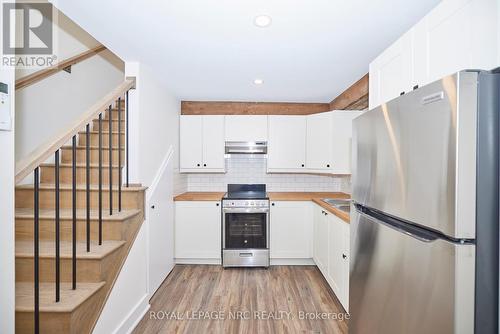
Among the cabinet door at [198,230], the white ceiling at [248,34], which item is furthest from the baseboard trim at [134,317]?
the white ceiling at [248,34]

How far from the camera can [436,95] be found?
917 millimetres

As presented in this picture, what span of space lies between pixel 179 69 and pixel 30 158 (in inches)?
59.3

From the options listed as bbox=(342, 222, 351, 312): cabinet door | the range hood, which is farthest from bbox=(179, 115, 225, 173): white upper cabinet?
bbox=(342, 222, 351, 312): cabinet door

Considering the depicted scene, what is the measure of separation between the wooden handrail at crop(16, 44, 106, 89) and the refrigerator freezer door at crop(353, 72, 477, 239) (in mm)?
2780

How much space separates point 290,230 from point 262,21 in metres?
2.49

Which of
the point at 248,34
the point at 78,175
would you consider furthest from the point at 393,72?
the point at 78,175

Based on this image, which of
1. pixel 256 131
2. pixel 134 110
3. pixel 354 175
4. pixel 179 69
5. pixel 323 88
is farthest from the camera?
pixel 256 131

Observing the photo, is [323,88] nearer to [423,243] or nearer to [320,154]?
[320,154]

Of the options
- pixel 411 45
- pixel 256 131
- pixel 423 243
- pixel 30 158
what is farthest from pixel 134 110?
pixel 423 243

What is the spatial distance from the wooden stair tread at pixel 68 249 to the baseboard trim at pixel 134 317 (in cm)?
61

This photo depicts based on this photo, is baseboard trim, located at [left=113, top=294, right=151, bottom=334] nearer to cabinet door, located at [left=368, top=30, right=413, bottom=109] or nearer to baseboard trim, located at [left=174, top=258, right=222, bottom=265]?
baseboard trim, located at [left=174, top=258, right=222, bottom=265]

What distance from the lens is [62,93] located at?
2.63 metres

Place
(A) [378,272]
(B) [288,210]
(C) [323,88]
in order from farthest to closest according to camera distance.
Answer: (B) [288,210], (C) [323,88], (A) [378,272]

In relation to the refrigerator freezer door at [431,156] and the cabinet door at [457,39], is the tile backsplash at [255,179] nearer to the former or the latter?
the refrigerator freezer door at [431,156]
